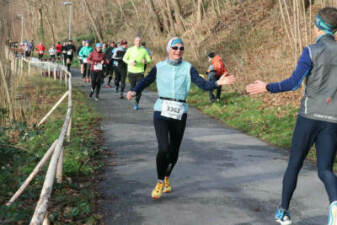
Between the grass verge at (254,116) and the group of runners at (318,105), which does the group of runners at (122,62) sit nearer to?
the grass verge at (254,116)

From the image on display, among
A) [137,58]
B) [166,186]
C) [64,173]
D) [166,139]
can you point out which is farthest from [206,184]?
[137,58]

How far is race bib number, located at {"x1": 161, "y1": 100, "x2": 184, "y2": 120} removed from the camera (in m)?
5.75

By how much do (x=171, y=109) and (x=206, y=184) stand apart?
1.45 metres

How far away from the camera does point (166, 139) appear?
5789 millimetres

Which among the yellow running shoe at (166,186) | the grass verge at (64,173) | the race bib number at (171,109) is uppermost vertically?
the race bib number at (171,109)

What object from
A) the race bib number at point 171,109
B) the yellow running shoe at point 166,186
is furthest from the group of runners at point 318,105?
the yellow running shoe at point 166,186

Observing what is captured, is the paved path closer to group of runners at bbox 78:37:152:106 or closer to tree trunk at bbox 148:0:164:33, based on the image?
group of runners at bbox 78:37:152:106

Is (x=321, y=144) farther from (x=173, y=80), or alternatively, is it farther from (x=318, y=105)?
(x=173, y=80)

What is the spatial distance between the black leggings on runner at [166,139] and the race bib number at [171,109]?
0.07 metres

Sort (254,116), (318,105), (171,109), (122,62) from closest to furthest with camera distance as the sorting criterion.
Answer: (318,105) → (171,109) → (254,116) → (122,62)

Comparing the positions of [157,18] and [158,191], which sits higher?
[157,18]

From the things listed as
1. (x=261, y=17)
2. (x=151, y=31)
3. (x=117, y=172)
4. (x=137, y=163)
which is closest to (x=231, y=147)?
(x=137, y=163)

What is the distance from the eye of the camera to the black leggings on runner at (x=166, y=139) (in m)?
5.79

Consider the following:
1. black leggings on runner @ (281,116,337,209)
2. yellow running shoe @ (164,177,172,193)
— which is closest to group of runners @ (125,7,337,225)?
black leggings on runner @ (281,116,337,209)
